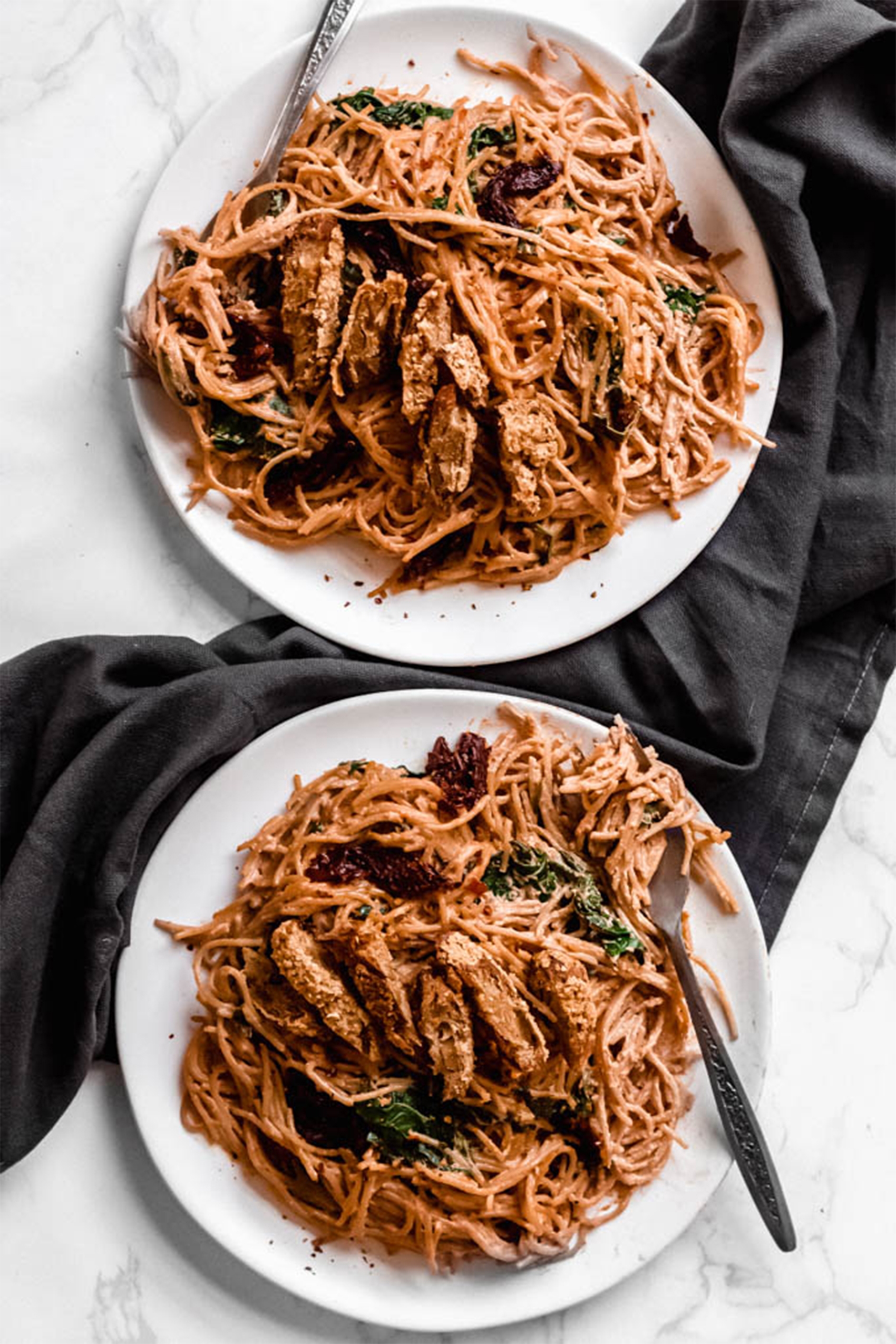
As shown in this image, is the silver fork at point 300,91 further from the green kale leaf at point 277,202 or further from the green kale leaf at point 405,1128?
the green kale leaf at point 405,1128

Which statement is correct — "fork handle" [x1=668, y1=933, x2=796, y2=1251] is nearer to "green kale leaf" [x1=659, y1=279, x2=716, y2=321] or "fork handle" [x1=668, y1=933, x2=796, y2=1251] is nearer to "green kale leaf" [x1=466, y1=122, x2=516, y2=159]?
"green kale leaf" [x1=659, y1=279, x2=716, y2=321]

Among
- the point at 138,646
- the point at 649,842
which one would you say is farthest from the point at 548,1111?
the point at 138,646

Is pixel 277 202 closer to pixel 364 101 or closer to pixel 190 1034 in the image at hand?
pixel 364 101

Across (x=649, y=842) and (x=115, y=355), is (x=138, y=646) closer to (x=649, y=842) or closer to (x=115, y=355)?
(x=115, y=355)

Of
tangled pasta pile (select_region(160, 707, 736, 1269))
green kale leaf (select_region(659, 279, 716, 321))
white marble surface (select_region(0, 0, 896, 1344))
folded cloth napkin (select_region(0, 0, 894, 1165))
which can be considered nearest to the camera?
tangled pasta pile (select_region(160, 707, 736, 1269))

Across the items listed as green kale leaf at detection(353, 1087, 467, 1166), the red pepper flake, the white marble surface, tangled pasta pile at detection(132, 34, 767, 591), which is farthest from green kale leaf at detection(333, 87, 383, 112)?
green kale leaf at detection(353, 1087, 467, 1166)

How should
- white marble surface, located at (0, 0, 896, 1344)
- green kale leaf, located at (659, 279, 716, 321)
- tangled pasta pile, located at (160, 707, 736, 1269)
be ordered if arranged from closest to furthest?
tangled pasta pile, located at (160, 707, 736, 1269) → white marble surface, located at (0, 0, 896, 1344) → green kale leaf, located at (659, 279, 716, 321)

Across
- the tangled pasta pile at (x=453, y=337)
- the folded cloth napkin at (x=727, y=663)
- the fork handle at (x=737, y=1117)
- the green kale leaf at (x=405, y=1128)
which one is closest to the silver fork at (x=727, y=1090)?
the fork handle at (x=737, y=1117)

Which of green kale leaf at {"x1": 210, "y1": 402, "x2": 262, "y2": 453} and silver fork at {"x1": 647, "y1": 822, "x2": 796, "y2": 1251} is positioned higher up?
green kale leaf at {"x1": 210, "y1": 402, "x2": 262, "y2": 453}
